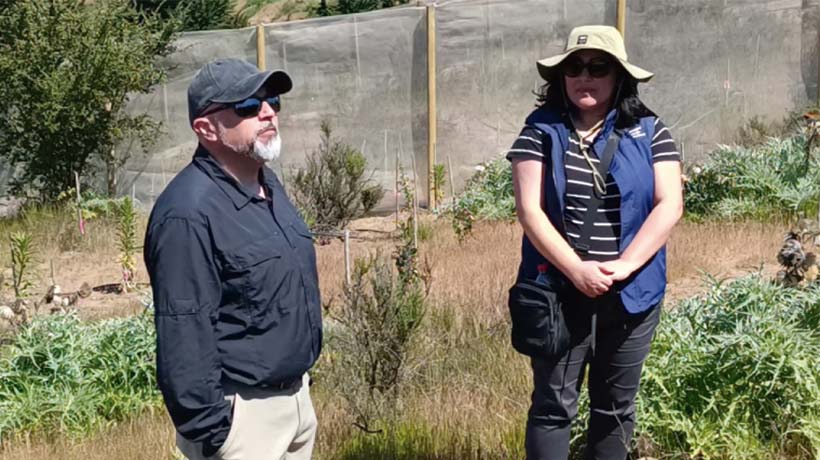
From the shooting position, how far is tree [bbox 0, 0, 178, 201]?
35.3 ft

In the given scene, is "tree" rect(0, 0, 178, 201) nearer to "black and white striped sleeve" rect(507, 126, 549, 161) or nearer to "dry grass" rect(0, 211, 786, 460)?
"dry grass" rect(0, 211, 786, 460)

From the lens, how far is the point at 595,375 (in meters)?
3.30

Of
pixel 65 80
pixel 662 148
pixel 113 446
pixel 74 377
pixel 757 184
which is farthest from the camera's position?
pixel 65 80

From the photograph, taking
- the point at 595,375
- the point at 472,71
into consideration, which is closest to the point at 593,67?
the point at 595,375

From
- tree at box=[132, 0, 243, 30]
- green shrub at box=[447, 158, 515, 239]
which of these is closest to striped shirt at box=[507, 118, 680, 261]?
green shrub at box=[447, 158, 515, 239]

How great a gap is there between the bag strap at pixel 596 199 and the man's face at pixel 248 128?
43.3 inches

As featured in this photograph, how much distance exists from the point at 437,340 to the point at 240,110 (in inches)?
106

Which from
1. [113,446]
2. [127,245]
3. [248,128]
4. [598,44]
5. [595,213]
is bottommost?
[113,446]

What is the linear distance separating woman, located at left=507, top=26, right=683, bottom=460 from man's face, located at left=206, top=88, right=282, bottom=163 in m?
0.95

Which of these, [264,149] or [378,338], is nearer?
[264,149]

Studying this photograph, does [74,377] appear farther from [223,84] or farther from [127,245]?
[127,245]

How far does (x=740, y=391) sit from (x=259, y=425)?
200 centimetres

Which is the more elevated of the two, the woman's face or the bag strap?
the woman's face

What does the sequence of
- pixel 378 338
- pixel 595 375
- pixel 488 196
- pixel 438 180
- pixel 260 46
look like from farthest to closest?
pixel 260 46 < pixel 488 196 < pixel 438 180 < pixel 378 338 < pixel 595 375
